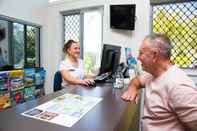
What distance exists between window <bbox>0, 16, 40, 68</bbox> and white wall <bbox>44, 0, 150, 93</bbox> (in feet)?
0.93

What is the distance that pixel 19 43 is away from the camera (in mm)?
4242

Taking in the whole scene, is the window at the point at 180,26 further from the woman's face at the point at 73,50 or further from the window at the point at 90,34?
the woman's face at the point at 73,50

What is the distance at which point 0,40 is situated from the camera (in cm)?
377

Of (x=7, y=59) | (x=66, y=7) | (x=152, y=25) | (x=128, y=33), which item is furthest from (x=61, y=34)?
(x=152, y=25)

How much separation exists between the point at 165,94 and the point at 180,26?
269 cm

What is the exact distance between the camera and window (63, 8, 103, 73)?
4.05 meters

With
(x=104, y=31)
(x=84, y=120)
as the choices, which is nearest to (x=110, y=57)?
(x=84, y=120)

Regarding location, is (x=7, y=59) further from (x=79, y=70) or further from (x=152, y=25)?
(x=152, y=25)

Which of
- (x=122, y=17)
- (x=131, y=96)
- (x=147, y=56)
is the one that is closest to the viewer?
(x=147, y=56)

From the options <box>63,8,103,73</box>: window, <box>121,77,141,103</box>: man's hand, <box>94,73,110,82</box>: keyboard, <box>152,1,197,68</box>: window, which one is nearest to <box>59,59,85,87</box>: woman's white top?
<box>94,73,110,82</box>: keyboard

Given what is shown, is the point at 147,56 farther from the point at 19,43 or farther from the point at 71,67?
the point at 19,43

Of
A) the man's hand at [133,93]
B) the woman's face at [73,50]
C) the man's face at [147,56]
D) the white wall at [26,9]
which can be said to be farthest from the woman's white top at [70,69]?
the white wall at [26,9]

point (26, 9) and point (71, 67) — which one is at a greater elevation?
point (26, 9)

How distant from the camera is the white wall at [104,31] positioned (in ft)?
11.7
